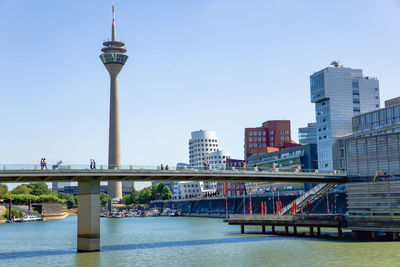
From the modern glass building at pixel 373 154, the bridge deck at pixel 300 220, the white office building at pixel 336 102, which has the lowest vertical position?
the bridge deck at pixel 300 220

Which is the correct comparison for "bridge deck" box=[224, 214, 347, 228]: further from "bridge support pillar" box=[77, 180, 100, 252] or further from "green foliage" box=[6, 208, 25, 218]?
"green foliage" box=[6, 208, 25, 218]

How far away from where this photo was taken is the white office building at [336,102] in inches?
6057

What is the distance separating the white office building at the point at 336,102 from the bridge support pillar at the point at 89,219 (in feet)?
332

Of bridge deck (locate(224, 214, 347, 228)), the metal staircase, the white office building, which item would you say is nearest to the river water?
bridge deck (locate(224, 214, 347, 228))

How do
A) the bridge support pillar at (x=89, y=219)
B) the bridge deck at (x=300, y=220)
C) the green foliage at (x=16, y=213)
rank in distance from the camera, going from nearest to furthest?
1. the bridge support pillar at (x=89, y=219)
2. the bridge deck at (x=300, y=220)
3. the green foliage at (x=16, y=213)

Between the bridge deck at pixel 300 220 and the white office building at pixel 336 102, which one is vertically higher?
the white office building at pixel 336 102

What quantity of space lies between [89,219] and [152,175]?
11340 mm

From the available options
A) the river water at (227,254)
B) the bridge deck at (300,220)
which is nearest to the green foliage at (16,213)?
the river water at (227,254)

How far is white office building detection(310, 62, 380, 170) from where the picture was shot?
153837mm

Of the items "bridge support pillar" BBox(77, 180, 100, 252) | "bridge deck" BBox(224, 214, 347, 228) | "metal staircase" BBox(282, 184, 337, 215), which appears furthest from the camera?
"metal staircase" BBox(282, 184, 337, 215)

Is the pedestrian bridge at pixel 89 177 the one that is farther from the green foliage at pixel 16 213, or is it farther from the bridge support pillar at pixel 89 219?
the green foliage at pixel 16 213

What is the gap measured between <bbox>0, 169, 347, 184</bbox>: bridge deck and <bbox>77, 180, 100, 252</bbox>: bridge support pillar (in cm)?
181

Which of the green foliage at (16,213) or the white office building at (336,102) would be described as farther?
the green foliage at (16,213)

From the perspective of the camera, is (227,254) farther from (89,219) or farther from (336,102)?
(336,102)
